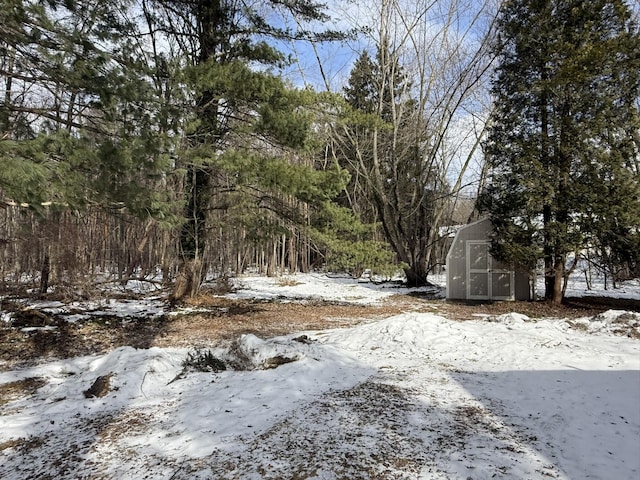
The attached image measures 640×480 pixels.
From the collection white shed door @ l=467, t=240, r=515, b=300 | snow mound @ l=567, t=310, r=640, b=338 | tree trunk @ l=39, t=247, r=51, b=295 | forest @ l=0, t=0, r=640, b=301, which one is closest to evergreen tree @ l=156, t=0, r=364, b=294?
forest @ l=0, t=0, r=640, b=301

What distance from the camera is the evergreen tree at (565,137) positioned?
9781mm

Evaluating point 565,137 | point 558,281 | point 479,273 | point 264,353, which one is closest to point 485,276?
point 479,273

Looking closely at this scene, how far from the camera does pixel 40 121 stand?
182 inches

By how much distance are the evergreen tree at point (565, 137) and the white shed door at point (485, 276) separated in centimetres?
158

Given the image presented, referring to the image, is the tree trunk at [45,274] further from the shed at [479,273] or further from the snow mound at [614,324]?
the shed at [479,273]

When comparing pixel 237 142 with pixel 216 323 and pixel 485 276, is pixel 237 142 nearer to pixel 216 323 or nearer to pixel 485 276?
pixel 216 323

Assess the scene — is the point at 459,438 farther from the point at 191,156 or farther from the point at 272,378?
the point at 191,156

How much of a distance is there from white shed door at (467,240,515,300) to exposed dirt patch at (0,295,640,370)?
3.30 feet

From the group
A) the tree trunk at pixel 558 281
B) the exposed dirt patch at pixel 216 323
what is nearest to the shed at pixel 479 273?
the exposed dirt patch at pixel 216 323

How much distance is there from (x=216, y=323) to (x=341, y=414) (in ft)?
17.0

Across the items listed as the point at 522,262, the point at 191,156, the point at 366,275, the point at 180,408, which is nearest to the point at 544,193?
the point at 522,262

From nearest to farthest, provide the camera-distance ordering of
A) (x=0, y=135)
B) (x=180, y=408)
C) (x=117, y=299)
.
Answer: (x=180, y=408)
(x=0, y=135)
(x=117, y=299)

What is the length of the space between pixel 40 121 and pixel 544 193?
10.6 meters

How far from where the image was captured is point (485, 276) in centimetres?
1311
